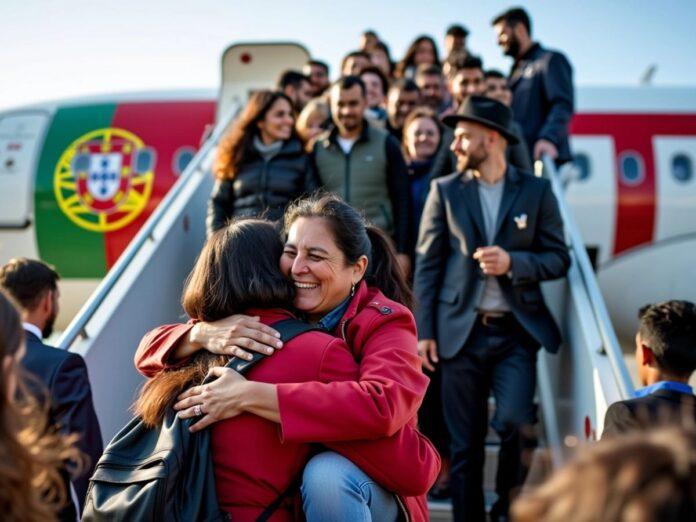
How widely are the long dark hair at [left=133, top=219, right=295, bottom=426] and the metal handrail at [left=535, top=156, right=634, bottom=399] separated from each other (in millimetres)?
1766

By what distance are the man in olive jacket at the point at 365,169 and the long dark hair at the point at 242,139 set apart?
1.27ft

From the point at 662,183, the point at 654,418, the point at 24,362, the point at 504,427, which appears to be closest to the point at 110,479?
the point at 24,362

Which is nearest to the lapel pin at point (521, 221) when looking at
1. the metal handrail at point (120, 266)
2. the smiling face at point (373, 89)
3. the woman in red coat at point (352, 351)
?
the woman in red coat at point (352, 351)

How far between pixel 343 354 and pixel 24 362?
4.13 ft

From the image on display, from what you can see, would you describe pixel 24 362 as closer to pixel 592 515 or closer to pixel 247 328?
pixel 247 328

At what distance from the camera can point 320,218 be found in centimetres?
238

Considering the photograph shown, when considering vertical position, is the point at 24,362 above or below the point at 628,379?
above

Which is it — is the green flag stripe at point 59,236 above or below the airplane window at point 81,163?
below

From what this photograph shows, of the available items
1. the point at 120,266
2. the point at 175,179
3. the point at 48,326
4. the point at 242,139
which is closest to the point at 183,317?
the point at 120,266

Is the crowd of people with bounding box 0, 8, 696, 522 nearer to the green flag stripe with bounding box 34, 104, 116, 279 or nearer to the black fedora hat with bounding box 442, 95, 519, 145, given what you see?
the black fedora hat with bounding box 442, 95, 519, 145

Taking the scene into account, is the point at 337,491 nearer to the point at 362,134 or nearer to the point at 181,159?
the point at 362,134

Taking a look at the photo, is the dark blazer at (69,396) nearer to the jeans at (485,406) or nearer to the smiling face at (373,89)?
the jeans at (485,406)

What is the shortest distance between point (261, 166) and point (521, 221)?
160cm

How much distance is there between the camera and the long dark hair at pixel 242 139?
4410 mm
